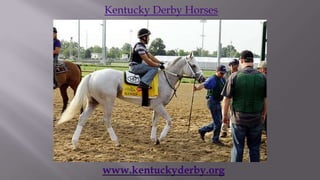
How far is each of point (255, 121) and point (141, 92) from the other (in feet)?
3.71

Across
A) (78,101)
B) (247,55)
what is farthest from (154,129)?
(247,55)

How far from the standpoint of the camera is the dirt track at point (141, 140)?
365 centimetres

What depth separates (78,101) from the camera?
11.8 ft

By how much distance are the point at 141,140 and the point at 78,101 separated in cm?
74

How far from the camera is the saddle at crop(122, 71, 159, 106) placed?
11.9 ft

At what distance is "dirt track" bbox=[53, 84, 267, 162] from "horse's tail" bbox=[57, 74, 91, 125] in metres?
0.06

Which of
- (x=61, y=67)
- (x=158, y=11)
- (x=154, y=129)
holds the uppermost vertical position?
(x=158, y=11)

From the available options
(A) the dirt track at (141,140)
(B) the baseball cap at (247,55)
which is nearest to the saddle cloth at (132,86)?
(A) the dirt track at (141,140)

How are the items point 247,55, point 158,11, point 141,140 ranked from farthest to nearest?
point 141,140
point 158,11
point 247,55

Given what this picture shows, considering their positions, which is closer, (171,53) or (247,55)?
(247,55)

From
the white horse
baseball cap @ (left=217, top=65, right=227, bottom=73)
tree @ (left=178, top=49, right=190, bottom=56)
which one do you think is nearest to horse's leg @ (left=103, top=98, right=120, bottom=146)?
the white horse

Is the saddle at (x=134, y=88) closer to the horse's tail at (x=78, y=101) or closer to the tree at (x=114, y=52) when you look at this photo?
A: the tree at (x=114, y=52)

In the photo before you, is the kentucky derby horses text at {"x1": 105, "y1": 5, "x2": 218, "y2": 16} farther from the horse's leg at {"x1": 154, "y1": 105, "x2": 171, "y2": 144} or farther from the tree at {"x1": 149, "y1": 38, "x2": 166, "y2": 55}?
the horse's leg at {"x1": 154, "y1": 105, "x2": 171, "y2": 144}

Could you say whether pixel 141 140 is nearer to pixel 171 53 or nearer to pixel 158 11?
pixel 171 53
